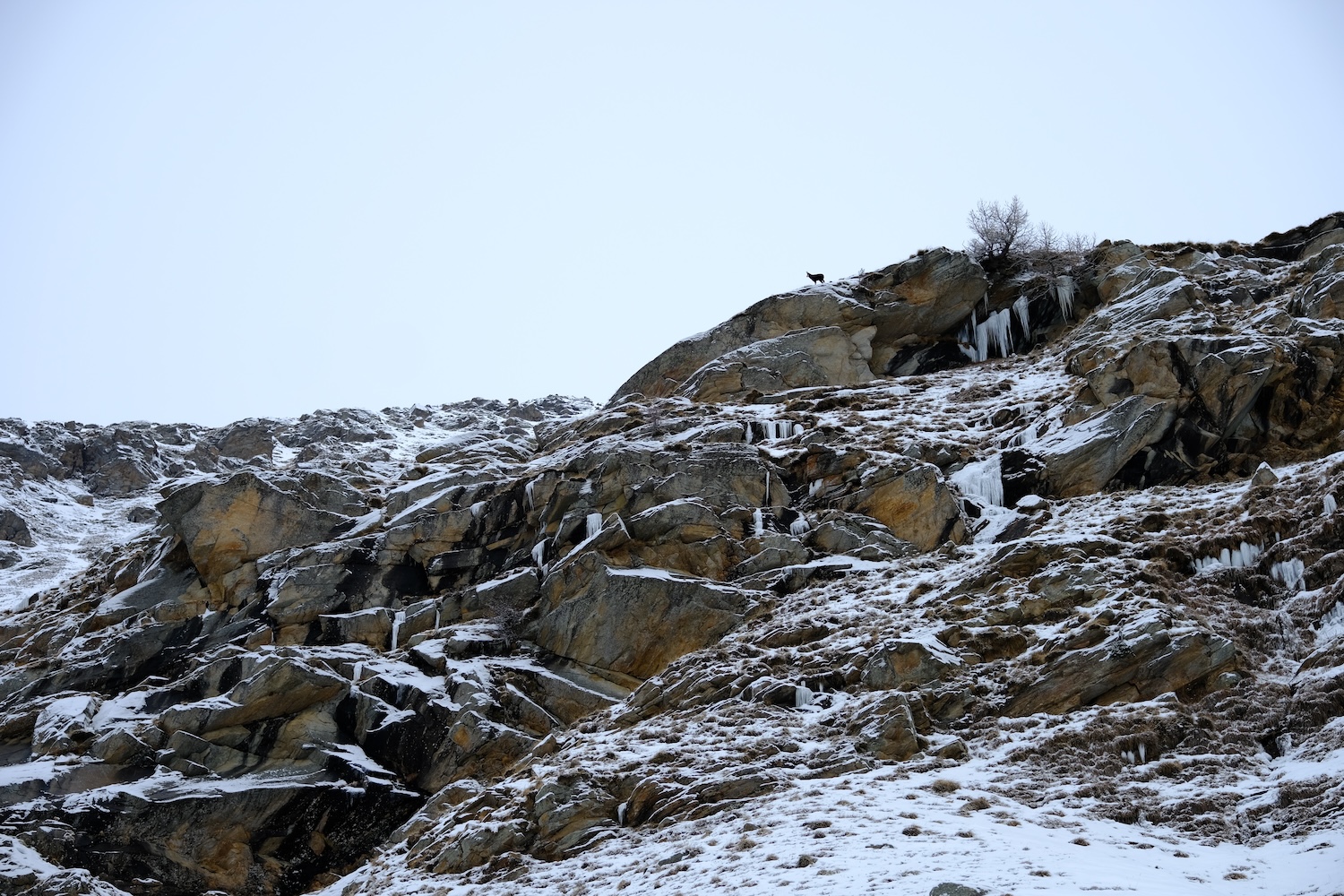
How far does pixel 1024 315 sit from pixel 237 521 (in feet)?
93.7

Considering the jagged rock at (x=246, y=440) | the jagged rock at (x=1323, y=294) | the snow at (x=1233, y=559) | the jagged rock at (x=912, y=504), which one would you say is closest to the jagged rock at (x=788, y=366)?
the jagged rock at (x=912, y=504)

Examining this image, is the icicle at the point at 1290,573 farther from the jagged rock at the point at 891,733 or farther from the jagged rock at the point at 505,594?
the jagged rock at the point at 505,594

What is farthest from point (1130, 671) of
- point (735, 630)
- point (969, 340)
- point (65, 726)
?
point (969, 340)

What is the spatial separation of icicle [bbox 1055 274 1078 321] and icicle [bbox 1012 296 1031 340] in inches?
45.1

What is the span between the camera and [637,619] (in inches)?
870

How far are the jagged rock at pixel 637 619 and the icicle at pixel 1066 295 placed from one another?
22.0 m

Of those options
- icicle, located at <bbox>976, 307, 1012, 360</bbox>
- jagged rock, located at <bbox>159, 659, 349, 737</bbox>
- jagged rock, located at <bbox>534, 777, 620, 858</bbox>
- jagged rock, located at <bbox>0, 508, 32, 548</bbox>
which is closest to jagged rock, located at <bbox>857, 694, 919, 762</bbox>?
jagged rock, located at <bbox>534, 777, 620, 858</bbox>

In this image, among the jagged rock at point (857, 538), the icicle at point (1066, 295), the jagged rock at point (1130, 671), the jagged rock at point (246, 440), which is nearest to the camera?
the jagged rock at point (1130, 671)

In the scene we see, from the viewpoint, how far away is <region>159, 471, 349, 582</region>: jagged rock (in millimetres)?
28547

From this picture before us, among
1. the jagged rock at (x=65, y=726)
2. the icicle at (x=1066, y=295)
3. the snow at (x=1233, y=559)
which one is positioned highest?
the icicle at (x=1066, y=295)

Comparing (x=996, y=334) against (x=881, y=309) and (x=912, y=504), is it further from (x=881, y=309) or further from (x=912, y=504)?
(x=912, y=504)

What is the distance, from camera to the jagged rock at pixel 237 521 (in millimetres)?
28547

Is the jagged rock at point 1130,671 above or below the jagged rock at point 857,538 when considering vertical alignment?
below

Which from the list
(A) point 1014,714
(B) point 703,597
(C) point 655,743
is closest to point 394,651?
(B) point 703,597
